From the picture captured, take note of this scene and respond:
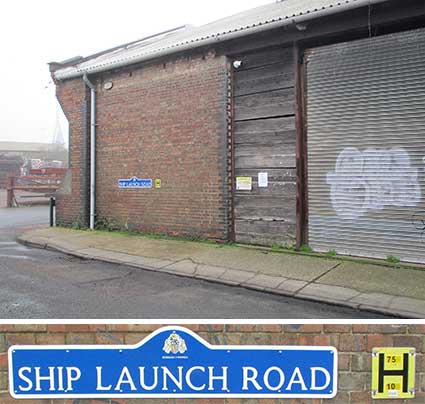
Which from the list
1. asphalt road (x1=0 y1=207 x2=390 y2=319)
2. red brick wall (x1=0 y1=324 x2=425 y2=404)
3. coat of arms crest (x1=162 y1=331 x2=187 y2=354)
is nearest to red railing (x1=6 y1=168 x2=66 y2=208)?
asphalt road (x1=0 y1=207 x2=390 y2=319)

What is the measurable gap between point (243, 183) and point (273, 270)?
8.45ft

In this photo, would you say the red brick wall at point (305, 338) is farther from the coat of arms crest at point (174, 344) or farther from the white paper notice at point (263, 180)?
the white paper notice at point (263, 180)

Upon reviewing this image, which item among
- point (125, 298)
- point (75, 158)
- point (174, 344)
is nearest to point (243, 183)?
point (125, 298)

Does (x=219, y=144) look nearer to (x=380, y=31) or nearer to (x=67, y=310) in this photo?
(x=380, y=31)

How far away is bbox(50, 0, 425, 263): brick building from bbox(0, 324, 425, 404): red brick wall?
5.07 meters

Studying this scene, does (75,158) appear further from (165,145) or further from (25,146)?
(25,146)

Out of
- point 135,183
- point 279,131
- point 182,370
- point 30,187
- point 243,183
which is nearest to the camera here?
point 182,370

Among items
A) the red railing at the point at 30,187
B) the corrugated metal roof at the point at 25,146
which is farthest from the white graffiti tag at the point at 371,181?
the corrugated metal roof at the point at 25,146

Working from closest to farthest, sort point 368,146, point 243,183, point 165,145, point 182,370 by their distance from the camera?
point 182,370, point 368,146, point 243,183, point 165,145

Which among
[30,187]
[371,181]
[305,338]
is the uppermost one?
[30,187]

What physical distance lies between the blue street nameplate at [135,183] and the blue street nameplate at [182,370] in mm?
7970

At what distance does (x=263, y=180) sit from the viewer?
8.56m

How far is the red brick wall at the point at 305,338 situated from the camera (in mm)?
2383

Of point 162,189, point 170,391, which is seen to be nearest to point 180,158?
point 162,189
